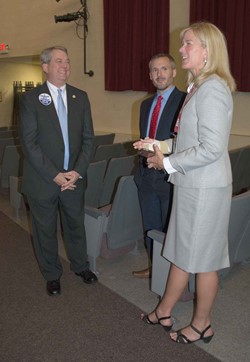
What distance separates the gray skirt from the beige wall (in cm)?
325

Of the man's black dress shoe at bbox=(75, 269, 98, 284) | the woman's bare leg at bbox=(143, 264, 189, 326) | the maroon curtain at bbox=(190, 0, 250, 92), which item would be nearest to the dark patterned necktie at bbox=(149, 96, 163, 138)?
the woman's bare leg at bbox=(143, 264, 189, 326)

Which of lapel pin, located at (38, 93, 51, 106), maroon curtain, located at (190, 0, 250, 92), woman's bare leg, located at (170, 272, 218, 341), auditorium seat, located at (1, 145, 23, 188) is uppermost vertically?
maroon curtain, located at (190, 0, 250, 92)

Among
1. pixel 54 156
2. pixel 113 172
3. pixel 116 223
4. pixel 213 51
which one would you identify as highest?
pixel 213 51

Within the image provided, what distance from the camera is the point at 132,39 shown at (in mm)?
5605

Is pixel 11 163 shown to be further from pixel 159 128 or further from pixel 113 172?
pixel 159 128

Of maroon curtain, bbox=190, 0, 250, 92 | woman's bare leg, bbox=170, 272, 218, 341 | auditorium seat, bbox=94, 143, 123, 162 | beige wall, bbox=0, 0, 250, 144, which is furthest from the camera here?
beige wall, bbox=0, 0, 250, 144

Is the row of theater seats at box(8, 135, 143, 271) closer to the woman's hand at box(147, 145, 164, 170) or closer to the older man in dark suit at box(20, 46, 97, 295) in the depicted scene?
the older man in dark suit at box(20, 46, 97, 295)

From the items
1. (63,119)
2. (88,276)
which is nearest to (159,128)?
(63,119)

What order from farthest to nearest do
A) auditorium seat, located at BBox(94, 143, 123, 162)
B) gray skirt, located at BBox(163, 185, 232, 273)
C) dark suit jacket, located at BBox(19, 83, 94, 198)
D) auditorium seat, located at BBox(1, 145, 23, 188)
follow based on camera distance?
auditorium seat, located at BBox(1, 145, 23, 188), auditorium seat, located at BBox(94, 143, 123, 162), dark suit jacket, located at BBox(19, 83, 94, 198), gray skirt, located at BBox(163, 185, 232, 273)

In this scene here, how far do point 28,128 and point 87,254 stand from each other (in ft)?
3.55

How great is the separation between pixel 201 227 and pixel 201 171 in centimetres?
28

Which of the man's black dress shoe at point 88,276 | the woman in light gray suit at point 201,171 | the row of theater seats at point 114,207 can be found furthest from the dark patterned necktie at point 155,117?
the man's black dress shoe at point 88,276

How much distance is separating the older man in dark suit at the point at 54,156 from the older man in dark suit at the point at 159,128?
41 cm

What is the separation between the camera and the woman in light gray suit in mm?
1635
